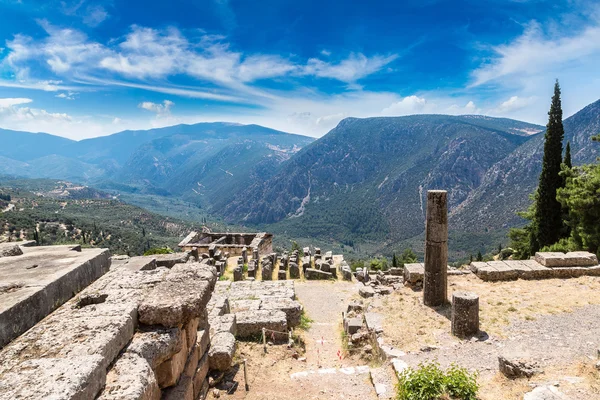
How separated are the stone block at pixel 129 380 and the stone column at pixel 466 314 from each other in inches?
310

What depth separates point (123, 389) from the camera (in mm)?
3908

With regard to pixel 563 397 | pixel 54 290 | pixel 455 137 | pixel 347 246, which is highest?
pixel 455 137

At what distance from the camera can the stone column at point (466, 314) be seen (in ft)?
30.4

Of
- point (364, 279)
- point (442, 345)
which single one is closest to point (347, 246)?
point (364, 279)

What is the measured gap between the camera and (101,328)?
4461mm

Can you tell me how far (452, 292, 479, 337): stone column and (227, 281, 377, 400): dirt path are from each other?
276 centimetres

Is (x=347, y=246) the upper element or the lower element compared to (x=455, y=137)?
lower

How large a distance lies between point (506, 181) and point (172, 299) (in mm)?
135426

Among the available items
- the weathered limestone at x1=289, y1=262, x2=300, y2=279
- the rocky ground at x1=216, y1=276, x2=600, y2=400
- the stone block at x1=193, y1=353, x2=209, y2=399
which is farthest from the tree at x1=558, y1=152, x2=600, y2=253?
the stone block at x1=193, y1=353, x2=209, y2=399

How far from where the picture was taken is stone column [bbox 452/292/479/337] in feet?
30.4

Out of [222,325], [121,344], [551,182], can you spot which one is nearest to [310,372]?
[222,325]

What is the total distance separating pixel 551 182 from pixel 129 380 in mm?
29360

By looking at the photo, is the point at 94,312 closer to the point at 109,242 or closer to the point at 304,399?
the point at 304,399

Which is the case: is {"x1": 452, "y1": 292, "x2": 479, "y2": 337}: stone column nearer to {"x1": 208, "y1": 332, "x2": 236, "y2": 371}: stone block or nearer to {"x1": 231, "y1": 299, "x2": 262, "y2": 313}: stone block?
{"x1": 208, "y1": 332, "x2": 236, "y2": 371}: stone block
